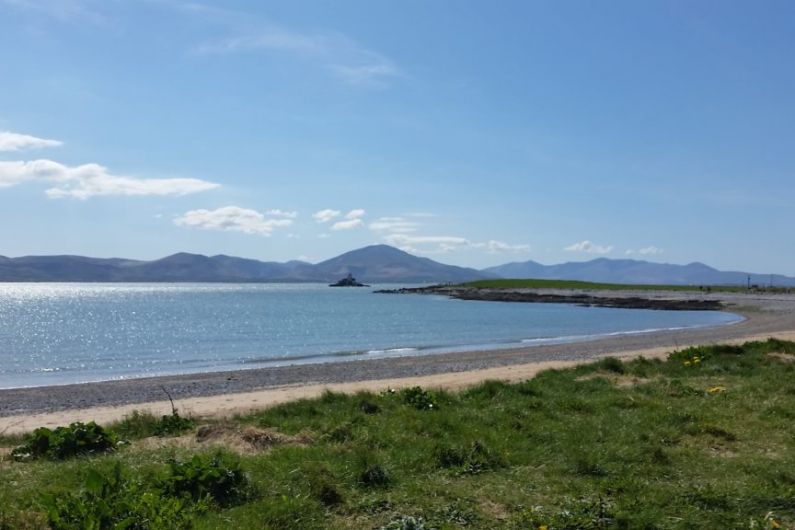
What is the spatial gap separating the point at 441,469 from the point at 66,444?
229 inches

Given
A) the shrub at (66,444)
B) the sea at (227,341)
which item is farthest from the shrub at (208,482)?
the sea at (227,341)

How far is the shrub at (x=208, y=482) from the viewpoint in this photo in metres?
7.22

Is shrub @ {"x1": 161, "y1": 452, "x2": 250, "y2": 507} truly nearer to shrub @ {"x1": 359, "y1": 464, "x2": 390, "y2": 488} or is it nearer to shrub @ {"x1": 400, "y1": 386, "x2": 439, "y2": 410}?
shrub @ {"x1": 359, "y1": 464, "x2": 390, "y2": 488}

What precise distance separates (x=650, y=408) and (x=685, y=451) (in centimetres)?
309

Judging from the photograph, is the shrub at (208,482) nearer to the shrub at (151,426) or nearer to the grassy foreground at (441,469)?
the grassy foreground at (441,469)

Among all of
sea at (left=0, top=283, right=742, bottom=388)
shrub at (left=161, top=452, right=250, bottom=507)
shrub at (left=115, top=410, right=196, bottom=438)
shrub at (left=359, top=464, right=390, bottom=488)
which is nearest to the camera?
shrub at (left=161, top=452, right=250, bottom=507)

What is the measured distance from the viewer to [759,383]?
15688 millimetres

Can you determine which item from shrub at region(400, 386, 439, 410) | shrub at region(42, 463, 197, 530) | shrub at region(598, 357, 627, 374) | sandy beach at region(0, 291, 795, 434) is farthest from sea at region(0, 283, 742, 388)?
shrub at region(42, 463, 197, 530)

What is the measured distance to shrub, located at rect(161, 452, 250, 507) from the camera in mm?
7219

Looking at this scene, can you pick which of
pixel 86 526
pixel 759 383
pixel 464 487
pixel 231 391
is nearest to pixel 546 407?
pixel 464 487

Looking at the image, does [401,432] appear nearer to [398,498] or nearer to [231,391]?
[398,498]

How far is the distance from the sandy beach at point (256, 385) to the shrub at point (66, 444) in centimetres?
494

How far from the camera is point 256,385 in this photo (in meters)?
26.5

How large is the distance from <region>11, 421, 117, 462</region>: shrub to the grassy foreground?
0.98 feet
